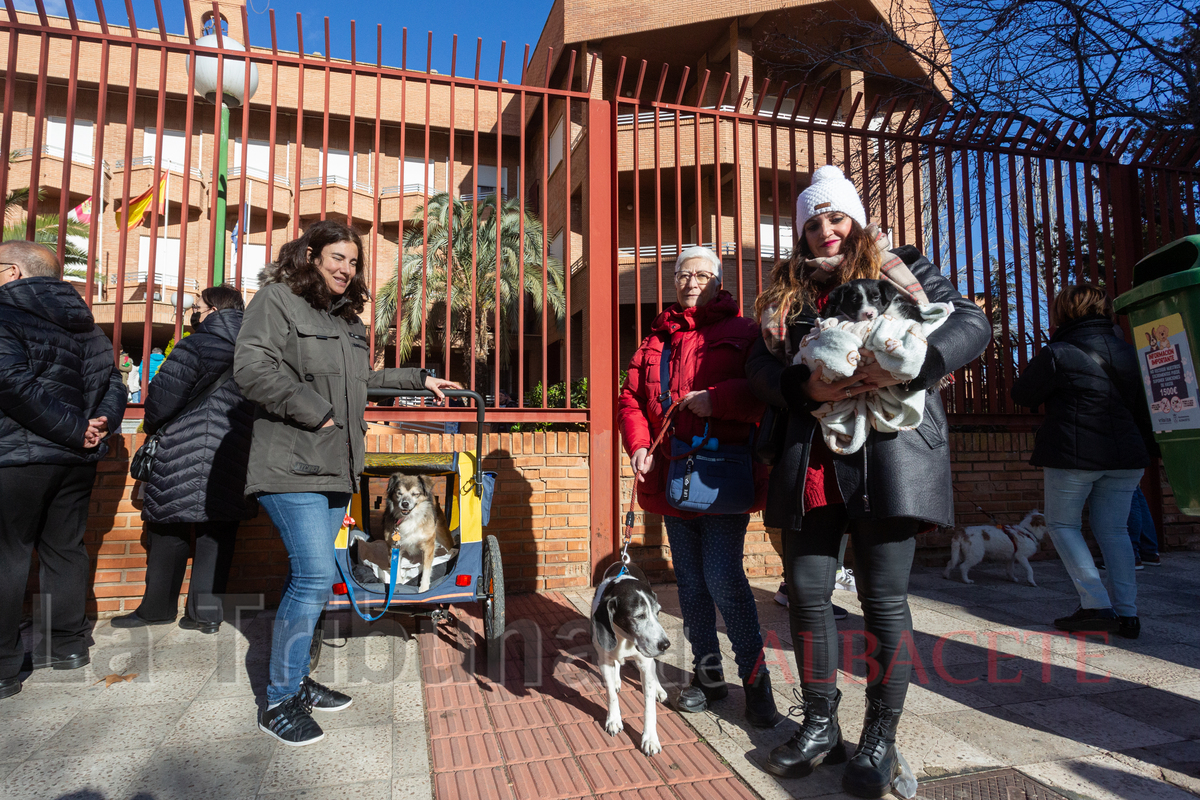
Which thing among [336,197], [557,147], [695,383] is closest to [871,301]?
[695,383]

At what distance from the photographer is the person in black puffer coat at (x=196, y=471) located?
3.82 metres

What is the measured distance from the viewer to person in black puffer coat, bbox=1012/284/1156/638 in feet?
12.6

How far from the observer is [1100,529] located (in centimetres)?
394

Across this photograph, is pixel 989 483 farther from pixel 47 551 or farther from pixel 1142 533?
pixel 47 551

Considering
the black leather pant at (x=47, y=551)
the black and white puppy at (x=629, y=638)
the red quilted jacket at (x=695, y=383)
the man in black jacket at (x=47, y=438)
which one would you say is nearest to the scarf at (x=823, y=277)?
the red quilted jacket at (x=695, y=383)

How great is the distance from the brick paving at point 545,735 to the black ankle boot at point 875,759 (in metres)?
0.35

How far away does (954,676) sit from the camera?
10.7 ft

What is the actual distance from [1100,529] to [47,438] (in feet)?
18.3

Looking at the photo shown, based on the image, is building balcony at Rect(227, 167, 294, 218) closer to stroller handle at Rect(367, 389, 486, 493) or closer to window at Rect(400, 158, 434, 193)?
window at Rect(400, 158, 434, 193)

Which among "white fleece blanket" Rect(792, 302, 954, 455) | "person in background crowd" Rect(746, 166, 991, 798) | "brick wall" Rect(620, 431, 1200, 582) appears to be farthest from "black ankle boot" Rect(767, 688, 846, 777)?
"brick wall" Rect(620, 431, 1200, 582)

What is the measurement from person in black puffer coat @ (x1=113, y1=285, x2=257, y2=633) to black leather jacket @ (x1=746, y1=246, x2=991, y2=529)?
3.04 m

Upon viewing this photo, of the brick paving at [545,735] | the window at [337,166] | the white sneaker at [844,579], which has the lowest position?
the brick paving at [545,735]

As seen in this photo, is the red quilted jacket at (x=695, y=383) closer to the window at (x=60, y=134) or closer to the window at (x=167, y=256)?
the window at (x=167, y=256)

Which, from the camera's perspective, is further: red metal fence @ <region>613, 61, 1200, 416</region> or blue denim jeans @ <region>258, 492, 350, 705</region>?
red metal fence @ <region>613, 61, 1200, 416</region>
